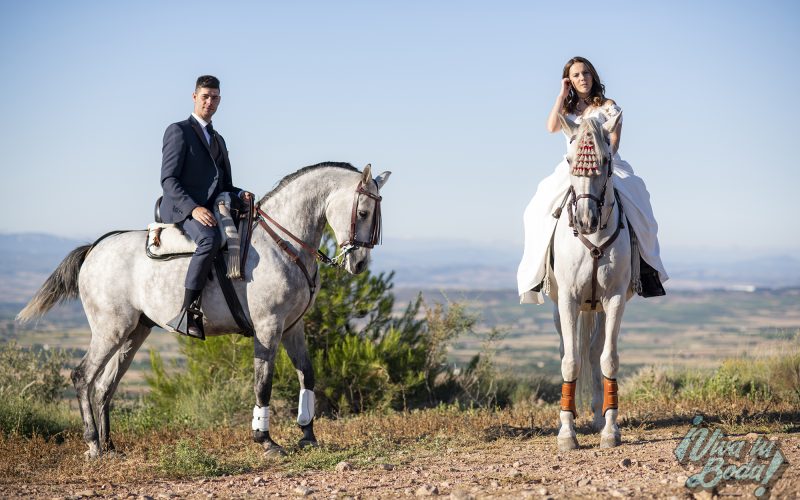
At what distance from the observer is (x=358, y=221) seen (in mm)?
7891

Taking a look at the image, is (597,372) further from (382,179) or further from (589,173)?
(382,179)

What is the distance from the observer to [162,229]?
829 cm

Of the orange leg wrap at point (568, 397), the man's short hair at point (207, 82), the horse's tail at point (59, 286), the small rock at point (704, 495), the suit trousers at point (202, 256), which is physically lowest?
the small rock at point (704, 495)

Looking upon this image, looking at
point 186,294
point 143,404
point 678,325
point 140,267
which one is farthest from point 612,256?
point 678,325

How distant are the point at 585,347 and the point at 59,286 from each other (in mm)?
5487

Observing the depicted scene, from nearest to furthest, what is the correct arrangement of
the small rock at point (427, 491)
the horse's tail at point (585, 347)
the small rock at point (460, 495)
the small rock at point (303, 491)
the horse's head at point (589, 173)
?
the small rock at point (460, 495) < the small rock at point (427, 491) < the small rock at point (303, 491) < the horse's head at point (589, 173) < the horse's tail at point (585, 347)

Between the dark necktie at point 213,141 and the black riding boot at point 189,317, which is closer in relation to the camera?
the black riding boot at point 189,317

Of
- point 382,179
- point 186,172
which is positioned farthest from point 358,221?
point 186,172

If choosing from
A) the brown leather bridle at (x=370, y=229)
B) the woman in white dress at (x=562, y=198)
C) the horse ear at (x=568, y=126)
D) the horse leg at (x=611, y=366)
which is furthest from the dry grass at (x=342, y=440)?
the horse ear at (x=568, y=126)

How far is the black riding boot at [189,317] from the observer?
7.91 m

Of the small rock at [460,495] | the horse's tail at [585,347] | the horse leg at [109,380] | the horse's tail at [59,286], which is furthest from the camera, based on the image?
the horse's tail at [585,347]

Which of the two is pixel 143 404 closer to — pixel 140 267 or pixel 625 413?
pixel 140 267

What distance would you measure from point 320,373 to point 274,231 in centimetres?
479

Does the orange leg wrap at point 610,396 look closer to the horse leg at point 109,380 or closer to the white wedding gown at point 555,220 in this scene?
the white wedding gown at point 555,220
